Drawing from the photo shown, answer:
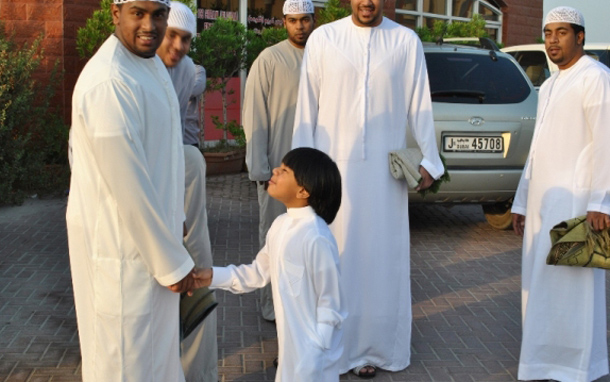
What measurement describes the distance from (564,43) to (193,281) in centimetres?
279

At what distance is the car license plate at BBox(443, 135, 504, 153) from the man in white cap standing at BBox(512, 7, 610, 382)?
10.5 feet

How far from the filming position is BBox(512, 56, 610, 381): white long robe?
485cm

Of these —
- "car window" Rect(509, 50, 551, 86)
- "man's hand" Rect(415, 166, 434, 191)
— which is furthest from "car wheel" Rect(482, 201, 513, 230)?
"man's hand" Rect(415, 166, 434, 191)

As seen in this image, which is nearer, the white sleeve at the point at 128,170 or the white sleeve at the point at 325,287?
the white sleeve at the point at 128,170

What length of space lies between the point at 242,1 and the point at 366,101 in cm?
959

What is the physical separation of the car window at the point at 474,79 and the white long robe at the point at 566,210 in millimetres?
3522

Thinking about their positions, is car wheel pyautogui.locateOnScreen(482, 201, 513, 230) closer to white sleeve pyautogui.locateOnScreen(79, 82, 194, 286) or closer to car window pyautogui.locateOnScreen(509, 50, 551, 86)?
car window pyautogui.locateOnScreen(509, 50, 551, 86)

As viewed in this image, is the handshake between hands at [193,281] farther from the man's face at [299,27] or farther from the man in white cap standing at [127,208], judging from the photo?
the man's face at [299,27]

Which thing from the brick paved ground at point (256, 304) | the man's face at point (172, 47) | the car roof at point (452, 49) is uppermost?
the car roof at point (452, 49)

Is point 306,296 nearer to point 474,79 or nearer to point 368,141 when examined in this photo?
point 368,141

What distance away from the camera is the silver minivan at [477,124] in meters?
8.42

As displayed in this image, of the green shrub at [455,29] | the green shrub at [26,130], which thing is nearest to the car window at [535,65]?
the green shrub at [455,29]

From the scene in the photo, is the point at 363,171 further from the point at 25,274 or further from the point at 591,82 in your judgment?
the point at 25,274

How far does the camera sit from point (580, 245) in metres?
4.78
